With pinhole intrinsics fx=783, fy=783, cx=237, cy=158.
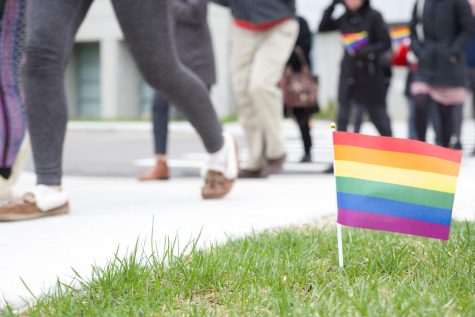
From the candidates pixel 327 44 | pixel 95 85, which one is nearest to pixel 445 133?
pixel 327 44

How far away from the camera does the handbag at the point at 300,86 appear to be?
24.2 ft

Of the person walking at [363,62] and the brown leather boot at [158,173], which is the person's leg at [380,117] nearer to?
Answer: the person walking at [363,62]

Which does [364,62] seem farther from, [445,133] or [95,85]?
[95,85]

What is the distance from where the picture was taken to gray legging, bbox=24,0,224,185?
3590mm

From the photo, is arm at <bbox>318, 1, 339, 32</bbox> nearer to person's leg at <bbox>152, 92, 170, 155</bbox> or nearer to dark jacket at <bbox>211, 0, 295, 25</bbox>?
dark jacket at <bbox>211, 0, 295, 25</bbox>

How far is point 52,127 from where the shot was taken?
366 centimetres

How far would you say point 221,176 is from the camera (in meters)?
4.44

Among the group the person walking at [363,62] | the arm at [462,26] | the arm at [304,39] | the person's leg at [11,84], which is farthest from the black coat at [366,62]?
the person's leg at [11,84]

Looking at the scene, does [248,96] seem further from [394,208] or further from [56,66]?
[394,208]

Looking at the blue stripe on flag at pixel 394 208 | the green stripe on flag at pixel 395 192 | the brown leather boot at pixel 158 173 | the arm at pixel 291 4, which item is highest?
the arm at pixel 291 4

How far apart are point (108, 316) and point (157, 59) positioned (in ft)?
7.05

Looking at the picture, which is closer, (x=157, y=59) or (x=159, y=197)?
(x=157, y=59)

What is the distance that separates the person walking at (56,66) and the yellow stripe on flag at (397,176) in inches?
65.1

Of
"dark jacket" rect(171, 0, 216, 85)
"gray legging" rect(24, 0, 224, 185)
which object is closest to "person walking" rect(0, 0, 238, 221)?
"gray legging" rect(24, 0, 224, 185)
